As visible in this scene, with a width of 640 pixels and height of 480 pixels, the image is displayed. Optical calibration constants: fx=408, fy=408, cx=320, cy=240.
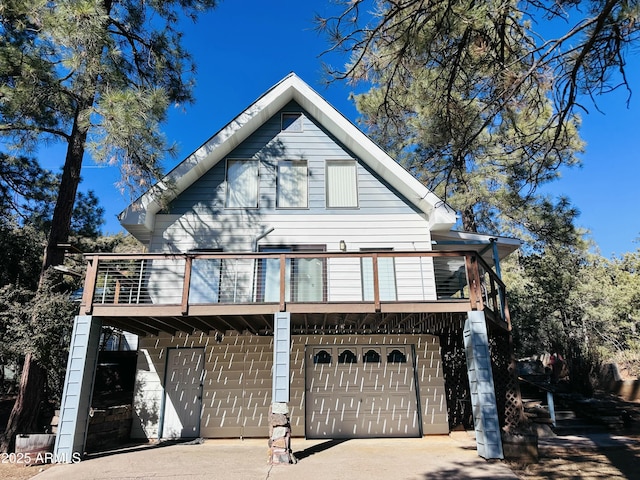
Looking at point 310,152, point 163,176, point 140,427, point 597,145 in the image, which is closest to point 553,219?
point 597,145

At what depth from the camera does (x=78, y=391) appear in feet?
23.1

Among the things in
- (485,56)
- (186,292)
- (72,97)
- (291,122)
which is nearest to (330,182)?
(291,122)

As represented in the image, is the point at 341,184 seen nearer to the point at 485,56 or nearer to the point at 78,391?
the point at 485,56

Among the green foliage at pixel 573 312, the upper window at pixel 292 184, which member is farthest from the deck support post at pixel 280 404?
the green foliage at pixel 573 312

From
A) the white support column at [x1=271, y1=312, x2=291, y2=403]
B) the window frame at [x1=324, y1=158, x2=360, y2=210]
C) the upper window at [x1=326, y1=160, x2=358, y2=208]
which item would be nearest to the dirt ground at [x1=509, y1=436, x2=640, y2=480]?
the white support column at [x1=271, y1=312, x2=291, y2=403]

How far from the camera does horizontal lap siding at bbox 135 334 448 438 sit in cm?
952

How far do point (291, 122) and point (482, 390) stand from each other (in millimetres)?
8143

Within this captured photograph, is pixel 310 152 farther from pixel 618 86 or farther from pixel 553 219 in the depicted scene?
pixel 553 219

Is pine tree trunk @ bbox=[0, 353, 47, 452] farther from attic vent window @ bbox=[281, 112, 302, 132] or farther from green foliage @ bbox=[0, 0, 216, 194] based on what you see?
attic vent window @ bbox=[281, 112, 302, 132]

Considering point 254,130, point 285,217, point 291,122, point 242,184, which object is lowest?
point 285,217

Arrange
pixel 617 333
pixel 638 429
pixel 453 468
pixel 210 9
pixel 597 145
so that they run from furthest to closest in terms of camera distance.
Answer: pixel 617 333 → pixel 597 145 → pixel 210 9 → pixel 638 429 → pixel 453 468

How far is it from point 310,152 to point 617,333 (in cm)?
1692

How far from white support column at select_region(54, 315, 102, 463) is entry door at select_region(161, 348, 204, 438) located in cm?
248

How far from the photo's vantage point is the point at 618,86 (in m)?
4.76
